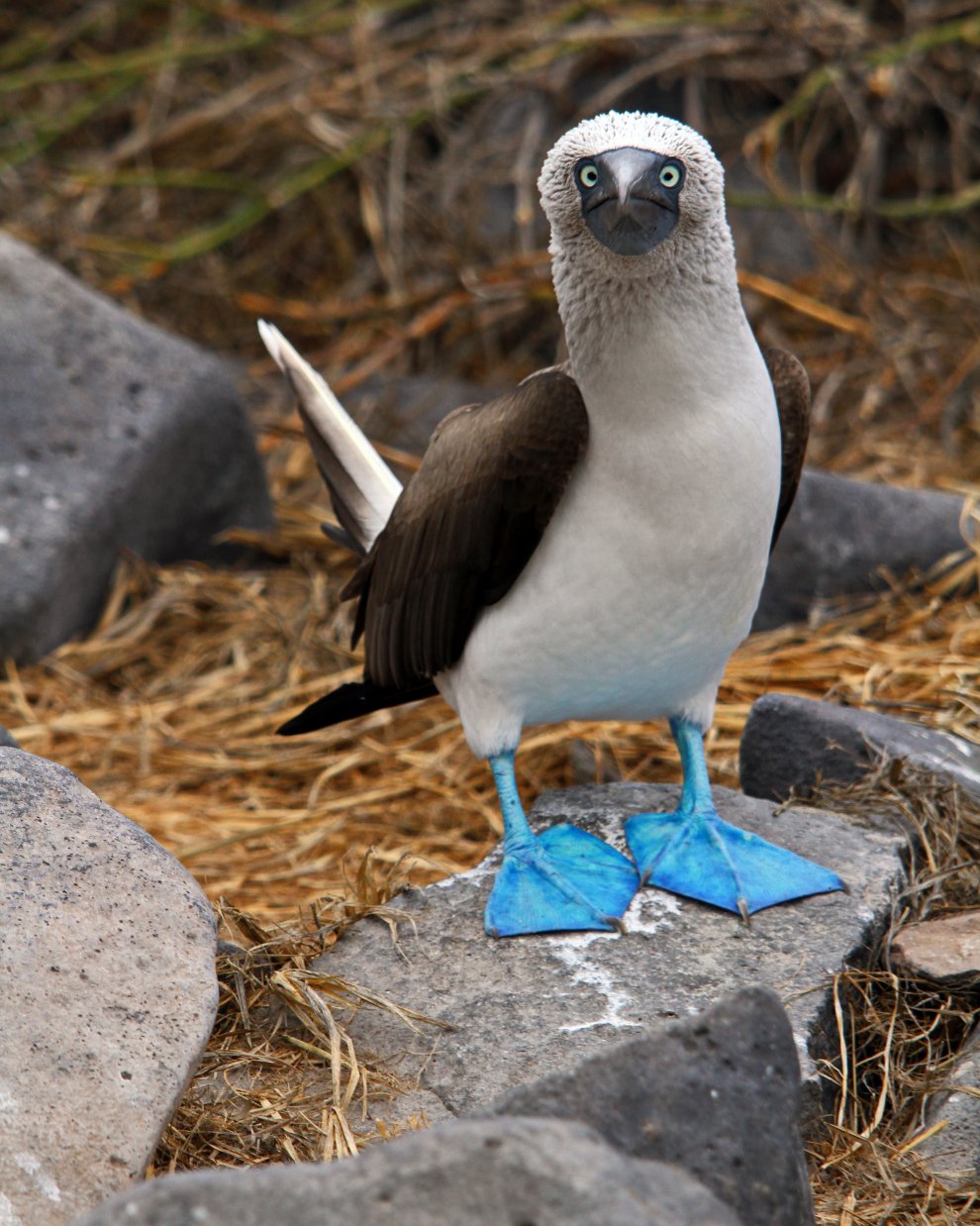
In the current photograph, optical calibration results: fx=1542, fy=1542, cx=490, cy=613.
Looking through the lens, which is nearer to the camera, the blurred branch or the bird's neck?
the bird's neck

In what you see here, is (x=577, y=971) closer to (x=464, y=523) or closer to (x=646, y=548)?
(x=646, y=548)

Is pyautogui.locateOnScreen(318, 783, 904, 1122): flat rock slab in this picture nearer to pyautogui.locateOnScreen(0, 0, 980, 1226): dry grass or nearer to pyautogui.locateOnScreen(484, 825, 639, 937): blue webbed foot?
pyautogui.locateOnScreen(484, 825, 639, 937): blue webbed foot

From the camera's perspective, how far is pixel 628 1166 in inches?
60.2

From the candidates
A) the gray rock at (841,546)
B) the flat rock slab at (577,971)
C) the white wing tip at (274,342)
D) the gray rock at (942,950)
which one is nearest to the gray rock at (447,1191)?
the flat rock slab at (577,971)

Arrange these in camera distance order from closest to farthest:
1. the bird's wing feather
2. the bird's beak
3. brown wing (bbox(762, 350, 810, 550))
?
the bird's beak < brown wing (bbox(762, 350, 810, 550)) < the bird's wing feather

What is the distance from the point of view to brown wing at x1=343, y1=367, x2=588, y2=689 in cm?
269

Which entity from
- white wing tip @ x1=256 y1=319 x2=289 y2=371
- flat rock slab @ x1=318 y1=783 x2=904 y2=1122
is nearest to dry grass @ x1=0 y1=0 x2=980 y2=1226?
flat rock slab @ x1=318 y1=783 x2=904 y2=1122

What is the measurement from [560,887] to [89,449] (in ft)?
8.04

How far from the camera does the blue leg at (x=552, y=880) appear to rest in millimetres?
2705

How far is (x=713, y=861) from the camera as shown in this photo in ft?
9.20

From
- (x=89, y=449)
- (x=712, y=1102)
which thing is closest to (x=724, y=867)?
(x=712, y=1102)

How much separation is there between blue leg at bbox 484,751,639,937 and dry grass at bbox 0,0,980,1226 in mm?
415

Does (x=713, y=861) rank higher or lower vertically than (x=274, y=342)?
lower

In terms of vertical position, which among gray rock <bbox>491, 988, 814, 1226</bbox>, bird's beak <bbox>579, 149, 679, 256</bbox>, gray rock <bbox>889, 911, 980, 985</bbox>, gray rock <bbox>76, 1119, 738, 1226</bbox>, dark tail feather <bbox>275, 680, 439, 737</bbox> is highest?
bird's beak <bbox>579, 149, 679, 256</bbox>
